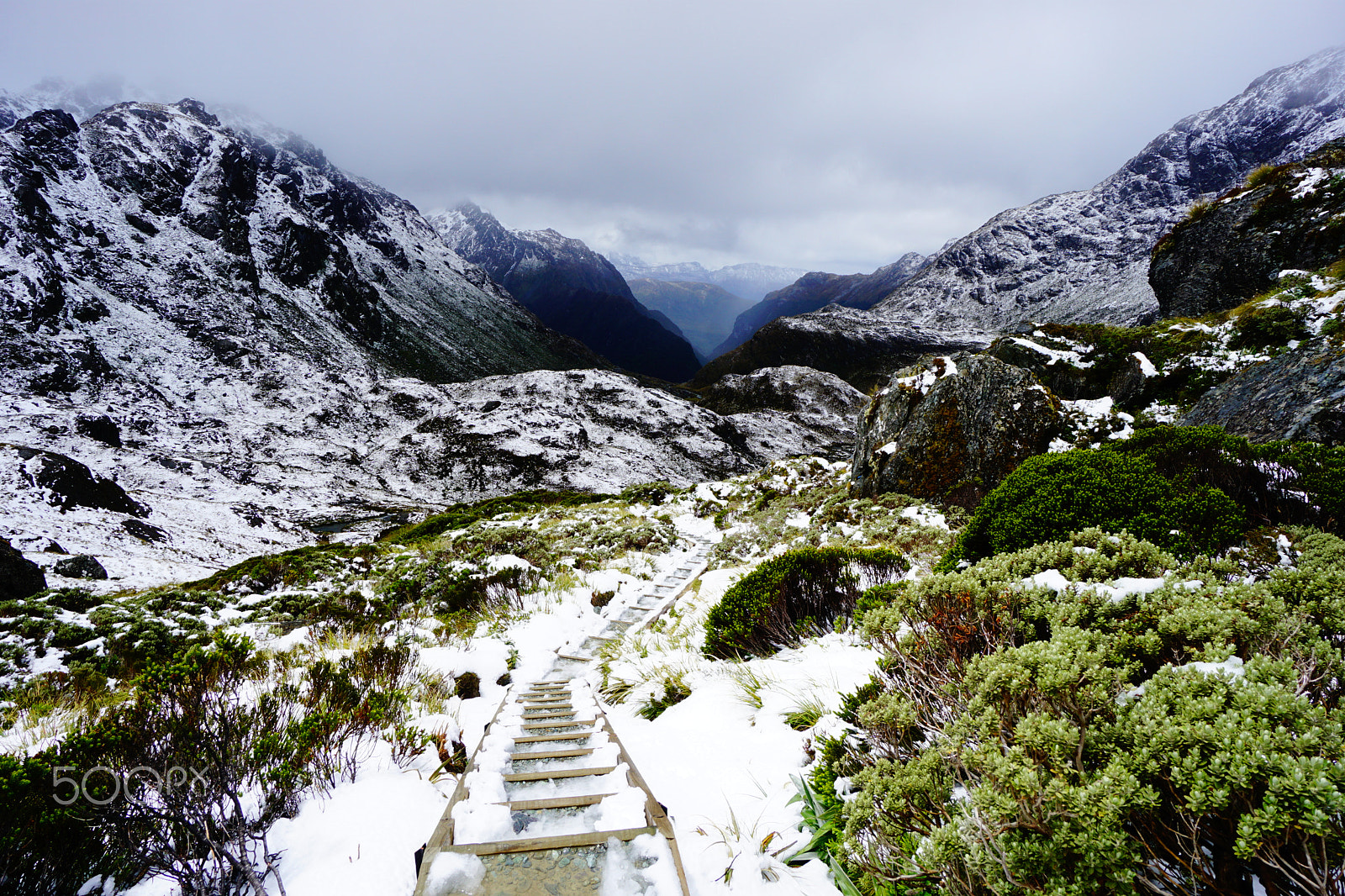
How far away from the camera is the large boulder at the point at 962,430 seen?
38.8 ft

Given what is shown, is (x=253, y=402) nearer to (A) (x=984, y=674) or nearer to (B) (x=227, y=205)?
(B) (x=227, y=205)

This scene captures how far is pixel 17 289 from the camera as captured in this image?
56250 millimetres

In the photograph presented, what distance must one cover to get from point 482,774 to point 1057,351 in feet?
62.3

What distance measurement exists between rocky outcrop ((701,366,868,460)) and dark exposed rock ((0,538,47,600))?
169 feet

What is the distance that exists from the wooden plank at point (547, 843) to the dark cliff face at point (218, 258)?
79.6 m

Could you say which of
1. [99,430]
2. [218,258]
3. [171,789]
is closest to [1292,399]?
[171,789]

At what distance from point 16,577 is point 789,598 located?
63.5 feet

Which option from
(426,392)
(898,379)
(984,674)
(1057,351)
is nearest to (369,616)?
(984,674)

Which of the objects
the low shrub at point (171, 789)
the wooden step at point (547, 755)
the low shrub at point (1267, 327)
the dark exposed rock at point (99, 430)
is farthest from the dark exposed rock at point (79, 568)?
the dark exposed rock at point (99, 430)

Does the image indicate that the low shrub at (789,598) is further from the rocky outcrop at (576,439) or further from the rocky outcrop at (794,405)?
the rocky outcrop at (794,405)

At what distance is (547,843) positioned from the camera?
9.09 feet

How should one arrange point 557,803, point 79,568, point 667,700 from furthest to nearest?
1. point 79,568
2. point 667,700
3. point 557,803

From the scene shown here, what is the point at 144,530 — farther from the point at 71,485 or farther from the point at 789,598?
the point at 789,598

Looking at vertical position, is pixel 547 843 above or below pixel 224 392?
below
